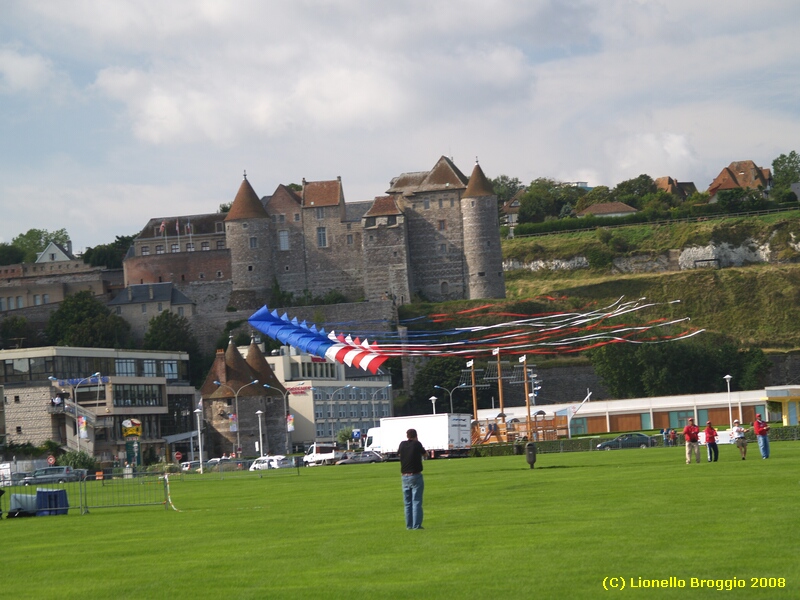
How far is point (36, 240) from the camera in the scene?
181750 millimetres

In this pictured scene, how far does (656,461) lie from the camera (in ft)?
119

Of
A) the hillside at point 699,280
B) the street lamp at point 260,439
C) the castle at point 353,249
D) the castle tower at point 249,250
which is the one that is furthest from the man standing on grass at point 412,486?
the castle tower at point 249,250

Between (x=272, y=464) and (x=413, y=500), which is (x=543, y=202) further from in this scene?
(x=413, y=500)

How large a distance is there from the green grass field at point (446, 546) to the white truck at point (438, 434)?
125ft

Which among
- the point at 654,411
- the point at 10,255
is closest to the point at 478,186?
the point at 654,411

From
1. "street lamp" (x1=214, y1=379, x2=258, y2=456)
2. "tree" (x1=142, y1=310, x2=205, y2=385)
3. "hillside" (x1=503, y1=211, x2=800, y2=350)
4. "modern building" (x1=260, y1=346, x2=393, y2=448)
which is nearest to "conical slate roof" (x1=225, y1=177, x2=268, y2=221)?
"tree" (x1=142, y1=310, x2=205, y2=385)

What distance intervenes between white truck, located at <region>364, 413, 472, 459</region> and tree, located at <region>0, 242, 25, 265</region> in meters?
117

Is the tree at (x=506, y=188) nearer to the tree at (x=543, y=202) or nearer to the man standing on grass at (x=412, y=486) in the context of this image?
the tree at (x=543, y=202)

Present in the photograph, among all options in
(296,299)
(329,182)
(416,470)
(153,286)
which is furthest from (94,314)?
(416,470)

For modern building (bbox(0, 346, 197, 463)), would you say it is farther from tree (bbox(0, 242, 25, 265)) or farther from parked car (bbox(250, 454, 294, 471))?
tree (bbox(0, 242, 25, 265))

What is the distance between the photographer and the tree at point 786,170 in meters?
159

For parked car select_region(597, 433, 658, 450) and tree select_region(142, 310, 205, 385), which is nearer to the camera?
parked car select_region(597, 433, 658, 450)

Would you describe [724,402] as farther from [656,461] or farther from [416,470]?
[416,470]

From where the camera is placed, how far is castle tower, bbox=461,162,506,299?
119562 millimetres
